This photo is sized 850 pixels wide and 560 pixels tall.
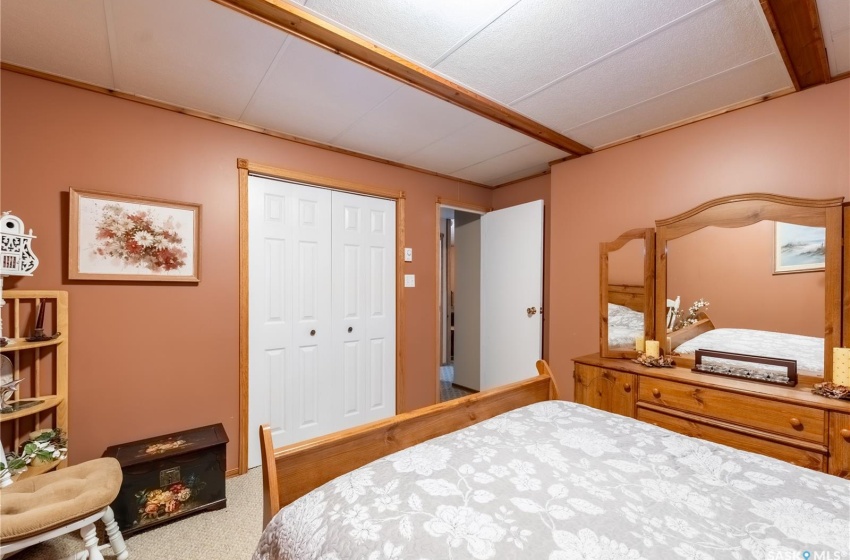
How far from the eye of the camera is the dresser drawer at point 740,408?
1622mm

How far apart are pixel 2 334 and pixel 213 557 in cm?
153

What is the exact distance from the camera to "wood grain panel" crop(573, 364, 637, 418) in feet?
7.26

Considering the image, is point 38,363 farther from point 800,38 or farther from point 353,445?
point 800,38

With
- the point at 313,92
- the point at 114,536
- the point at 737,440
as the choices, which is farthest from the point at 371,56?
the point at 737,440

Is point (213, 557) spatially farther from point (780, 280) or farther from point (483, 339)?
point (780, 280)

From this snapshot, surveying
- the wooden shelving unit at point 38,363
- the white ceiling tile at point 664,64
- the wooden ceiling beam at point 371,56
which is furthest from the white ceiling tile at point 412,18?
the wooden shelving unit at point 38,363

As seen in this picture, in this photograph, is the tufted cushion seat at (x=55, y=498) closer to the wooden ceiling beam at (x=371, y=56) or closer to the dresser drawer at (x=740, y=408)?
the wooden ceiling beam at (x=371, y=56)

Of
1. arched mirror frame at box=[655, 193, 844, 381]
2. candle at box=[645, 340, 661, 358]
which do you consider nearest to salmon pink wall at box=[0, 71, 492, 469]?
arched mirror frame at box=[655, 193, 844, 381]

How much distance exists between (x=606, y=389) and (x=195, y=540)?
2512 millimetres

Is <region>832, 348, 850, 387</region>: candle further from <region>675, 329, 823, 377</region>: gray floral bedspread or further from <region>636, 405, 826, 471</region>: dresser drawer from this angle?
<region>636, 405, 826, 471</region>: dresser drawer

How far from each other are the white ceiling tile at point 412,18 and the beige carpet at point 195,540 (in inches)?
97.7

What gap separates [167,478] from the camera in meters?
1.93

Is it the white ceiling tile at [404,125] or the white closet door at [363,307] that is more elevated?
the white ceiling tile at [404,125]

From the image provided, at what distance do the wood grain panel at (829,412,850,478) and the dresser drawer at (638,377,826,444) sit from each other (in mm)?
27
